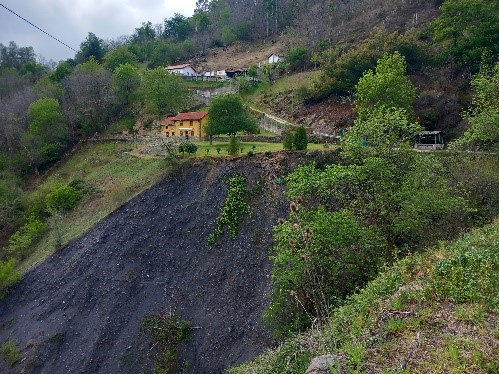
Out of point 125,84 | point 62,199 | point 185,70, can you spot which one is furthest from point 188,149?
point 185,70

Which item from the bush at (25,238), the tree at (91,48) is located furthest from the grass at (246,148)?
the tree at (91,48)

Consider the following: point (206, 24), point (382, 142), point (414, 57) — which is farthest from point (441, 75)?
point (206, 24)

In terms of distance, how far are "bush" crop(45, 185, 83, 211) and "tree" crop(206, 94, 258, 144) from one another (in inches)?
388

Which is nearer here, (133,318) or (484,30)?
(133,318)

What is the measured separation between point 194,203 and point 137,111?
74.6ft

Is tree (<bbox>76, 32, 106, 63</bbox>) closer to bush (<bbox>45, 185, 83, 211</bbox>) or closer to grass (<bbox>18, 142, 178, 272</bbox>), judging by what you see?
grass (<bbox>18, 142, 178, 272</bbox>)

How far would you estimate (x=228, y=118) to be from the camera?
28844 millimetres

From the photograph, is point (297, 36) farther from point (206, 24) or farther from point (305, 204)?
point (305, 204)

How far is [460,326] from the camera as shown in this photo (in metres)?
6.69

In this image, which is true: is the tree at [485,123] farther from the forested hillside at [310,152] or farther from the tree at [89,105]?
the tree at [89,105]

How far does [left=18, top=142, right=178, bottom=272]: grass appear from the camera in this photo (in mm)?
25766

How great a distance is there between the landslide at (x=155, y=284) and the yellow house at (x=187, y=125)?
27.6 ft

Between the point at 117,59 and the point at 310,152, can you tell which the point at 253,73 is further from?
the point at 310,152

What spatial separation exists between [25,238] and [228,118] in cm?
1456
